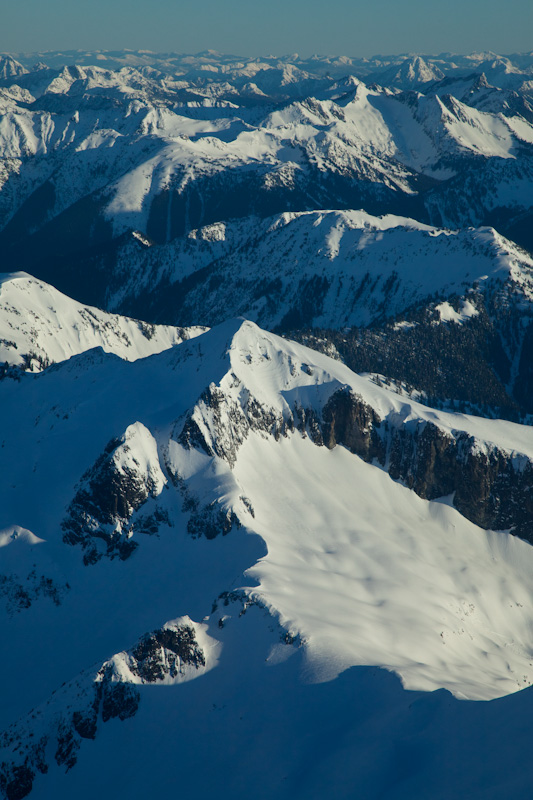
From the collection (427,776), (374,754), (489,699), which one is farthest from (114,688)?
(489,699)

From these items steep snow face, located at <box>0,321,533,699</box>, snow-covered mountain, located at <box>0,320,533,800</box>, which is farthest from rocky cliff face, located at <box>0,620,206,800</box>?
steep snow face, located at <box>0,321,533,699</box>

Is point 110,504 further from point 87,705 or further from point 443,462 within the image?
point 443,462

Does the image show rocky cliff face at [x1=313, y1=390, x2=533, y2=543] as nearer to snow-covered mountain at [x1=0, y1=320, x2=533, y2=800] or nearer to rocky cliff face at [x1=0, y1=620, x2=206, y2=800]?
snow-covered mountain at [x1=0, y1=320, x2=533, y2=800]

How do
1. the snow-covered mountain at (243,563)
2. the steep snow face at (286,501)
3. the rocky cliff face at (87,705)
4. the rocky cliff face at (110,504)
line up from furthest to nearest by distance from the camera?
the rocky cliff face at (110,504)
the steep snow face at (286,501)
the snow-covered mountain at (243,563)
the rocky cliff face at (87,705)

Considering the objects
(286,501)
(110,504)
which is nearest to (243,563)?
(286,501)

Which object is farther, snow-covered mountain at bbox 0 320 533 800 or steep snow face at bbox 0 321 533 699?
steep snow face at bbox 0 321 533 699

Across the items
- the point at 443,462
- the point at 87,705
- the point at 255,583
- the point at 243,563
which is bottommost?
the point at 443,462

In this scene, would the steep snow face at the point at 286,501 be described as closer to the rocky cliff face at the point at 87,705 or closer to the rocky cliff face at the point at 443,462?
the rocky cliff face at the point at 443,462

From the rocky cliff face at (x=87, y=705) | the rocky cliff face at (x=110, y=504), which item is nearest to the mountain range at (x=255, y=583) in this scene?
the rocky cliff face at (x=87, y=705)

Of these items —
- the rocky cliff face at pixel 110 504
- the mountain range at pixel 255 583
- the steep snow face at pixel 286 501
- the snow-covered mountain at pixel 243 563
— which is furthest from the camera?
the rocky cliff face at pixel 110 504
